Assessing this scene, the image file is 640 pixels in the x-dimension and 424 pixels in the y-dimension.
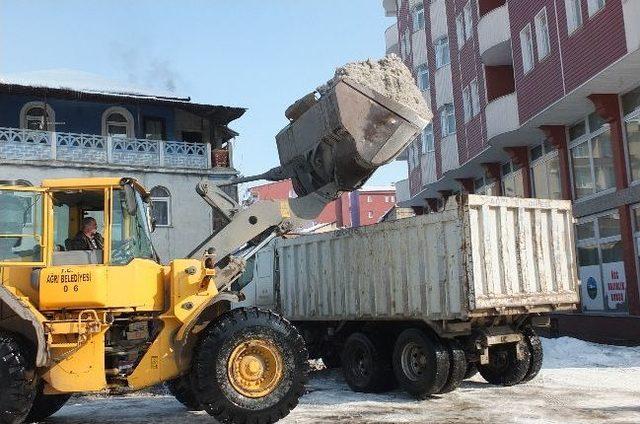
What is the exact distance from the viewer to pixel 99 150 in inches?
947

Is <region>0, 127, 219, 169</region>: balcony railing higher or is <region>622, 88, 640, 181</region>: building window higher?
<region>0, 127, 219, 169</region>: balcony railing

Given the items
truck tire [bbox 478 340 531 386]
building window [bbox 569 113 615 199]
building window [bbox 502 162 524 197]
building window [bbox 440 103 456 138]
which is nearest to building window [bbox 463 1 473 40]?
building window [bbox 440 103 456 138]

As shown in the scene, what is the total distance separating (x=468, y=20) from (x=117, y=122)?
47.9ft

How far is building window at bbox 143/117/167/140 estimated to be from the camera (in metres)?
27.4

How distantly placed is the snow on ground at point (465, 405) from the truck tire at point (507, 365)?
175mm

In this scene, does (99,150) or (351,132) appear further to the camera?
(99,150)

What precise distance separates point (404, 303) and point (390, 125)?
9.87ft

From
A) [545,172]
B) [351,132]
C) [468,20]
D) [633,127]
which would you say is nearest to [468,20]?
[468,20]

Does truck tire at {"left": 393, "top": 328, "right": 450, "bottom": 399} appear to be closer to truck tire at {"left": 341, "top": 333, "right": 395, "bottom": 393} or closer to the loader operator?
truck tire at {"left": 341, "top": 333, "right": 395, "bottom": 393}

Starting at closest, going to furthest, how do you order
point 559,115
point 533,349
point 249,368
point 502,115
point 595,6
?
1. point 249,368
2. point 533,349
3. point 595,6
4. point 559,115
5. point 502,115

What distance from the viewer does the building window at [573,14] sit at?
1586cm

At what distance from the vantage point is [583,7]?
15508mm

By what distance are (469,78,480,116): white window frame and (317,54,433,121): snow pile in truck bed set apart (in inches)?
602

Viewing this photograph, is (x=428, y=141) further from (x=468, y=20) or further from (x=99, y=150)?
(x=99, y=150)
